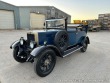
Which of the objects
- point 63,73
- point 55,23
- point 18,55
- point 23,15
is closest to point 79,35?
point 55,23

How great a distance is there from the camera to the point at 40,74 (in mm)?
2826

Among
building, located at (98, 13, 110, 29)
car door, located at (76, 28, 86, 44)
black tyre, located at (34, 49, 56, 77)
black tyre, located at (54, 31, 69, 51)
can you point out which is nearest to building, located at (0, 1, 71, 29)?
building, located at (98, 13, 110, 29)

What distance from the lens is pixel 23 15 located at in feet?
58.3

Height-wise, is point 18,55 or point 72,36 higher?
point 72,36

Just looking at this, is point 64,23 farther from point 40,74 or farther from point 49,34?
point 40,74

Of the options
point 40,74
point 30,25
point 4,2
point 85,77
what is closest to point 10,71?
point 40,74

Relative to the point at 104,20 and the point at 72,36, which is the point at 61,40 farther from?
the point at 104,20

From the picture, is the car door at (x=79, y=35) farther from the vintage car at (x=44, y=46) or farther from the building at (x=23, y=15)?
the building at (x=23, y=15)

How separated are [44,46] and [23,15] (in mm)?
16396

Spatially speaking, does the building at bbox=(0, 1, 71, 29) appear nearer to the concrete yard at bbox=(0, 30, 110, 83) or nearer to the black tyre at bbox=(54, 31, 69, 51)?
the concrete yard at bbox=(0, 30, 110, 83)

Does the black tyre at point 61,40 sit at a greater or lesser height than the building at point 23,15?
lesser

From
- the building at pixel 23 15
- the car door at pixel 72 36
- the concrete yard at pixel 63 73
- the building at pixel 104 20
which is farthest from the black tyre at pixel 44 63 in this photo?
the building at pixel 104 20

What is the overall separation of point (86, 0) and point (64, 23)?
7.25 meters

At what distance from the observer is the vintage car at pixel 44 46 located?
284 cm
